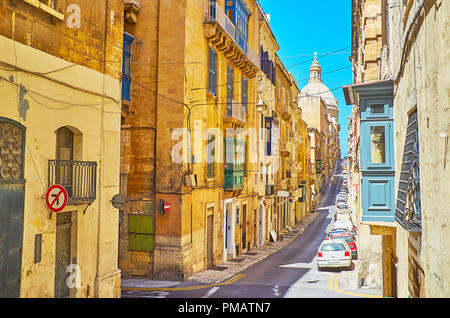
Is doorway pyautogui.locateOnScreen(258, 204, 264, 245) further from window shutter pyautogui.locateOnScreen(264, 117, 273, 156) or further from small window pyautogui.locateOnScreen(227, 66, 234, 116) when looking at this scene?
small window pyautogui.locateOnScreen(227, 66, 234, 116)

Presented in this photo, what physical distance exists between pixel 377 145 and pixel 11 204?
10.9 meters

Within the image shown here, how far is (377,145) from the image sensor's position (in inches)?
533

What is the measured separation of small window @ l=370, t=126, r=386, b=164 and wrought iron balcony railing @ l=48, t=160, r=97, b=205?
341 inches

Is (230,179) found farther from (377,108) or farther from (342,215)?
(342,215)

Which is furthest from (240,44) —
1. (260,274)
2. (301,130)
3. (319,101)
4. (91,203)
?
(319,101)

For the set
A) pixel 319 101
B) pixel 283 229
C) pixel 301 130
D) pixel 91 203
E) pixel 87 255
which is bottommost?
pixel 283 229

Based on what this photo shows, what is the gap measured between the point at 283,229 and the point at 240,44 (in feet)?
71.6

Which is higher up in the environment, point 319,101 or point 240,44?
point 319,101

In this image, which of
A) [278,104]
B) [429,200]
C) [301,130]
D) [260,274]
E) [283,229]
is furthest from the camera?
[301,130]

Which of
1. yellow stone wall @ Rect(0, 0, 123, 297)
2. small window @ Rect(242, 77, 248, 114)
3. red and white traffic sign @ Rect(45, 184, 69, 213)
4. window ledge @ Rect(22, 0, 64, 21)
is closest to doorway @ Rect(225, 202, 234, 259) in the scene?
small window @ Rect(242, 77, 248, 114)

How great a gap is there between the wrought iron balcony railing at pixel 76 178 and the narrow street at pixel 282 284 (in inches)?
205

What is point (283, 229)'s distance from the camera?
40.3m

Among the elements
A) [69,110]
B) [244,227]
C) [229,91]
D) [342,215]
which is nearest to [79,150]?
[69,110]
